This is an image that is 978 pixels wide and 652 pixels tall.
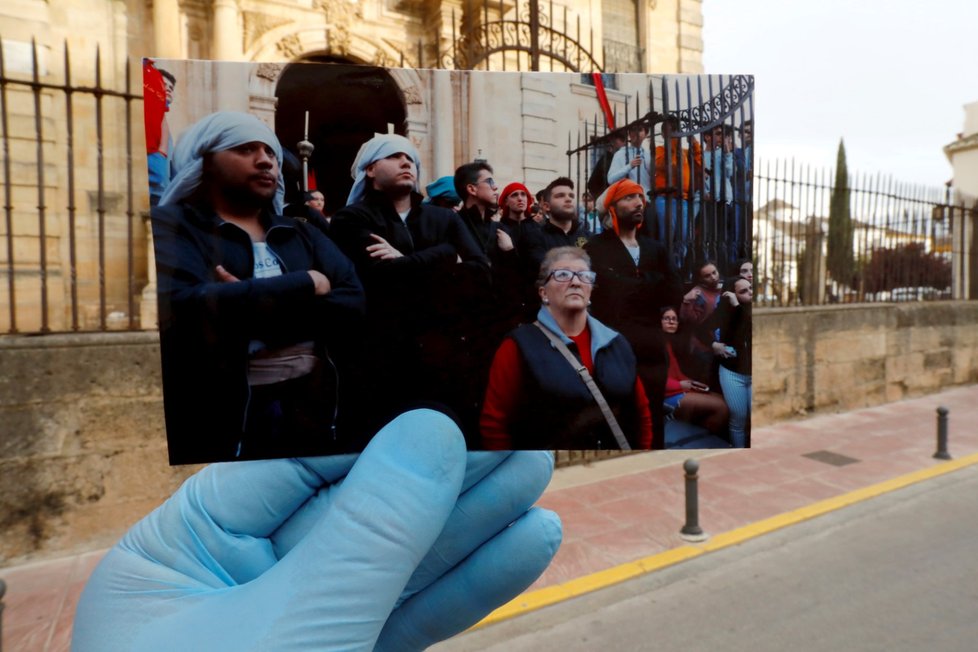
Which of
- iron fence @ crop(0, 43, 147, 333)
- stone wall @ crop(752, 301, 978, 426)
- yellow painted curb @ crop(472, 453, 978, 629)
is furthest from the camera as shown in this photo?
stone wall @ crop(752, 301, 978, 426)

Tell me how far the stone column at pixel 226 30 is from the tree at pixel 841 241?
31.4ft

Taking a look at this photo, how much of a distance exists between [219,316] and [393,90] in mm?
721

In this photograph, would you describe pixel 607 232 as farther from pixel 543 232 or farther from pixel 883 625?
pixel 883 625

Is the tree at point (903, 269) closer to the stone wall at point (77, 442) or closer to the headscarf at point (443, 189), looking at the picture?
the headscarf at point (443, 189)

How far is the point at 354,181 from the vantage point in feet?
4.81

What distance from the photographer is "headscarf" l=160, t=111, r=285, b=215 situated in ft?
4.56

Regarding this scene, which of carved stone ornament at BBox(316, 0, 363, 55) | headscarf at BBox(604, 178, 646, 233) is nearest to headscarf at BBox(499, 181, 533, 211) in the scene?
headscarf at BBox(604, 178, 646, 233)

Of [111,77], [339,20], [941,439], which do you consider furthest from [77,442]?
[941,439]

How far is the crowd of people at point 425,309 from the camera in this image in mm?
1427

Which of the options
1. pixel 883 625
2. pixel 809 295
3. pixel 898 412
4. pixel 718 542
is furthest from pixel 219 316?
pixel 898 412

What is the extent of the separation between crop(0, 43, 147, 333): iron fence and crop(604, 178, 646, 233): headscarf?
4621 millimetres

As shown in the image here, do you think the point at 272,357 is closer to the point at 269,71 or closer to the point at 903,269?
the point at 269,71

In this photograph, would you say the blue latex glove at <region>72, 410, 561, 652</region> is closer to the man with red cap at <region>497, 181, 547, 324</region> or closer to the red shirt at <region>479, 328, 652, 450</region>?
the red shirt at <region>479, 328, 652, 450</region>

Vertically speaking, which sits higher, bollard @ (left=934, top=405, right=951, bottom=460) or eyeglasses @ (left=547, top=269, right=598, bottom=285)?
eyeglasses @ (left=547, top=269, right=598, bottom=285)
